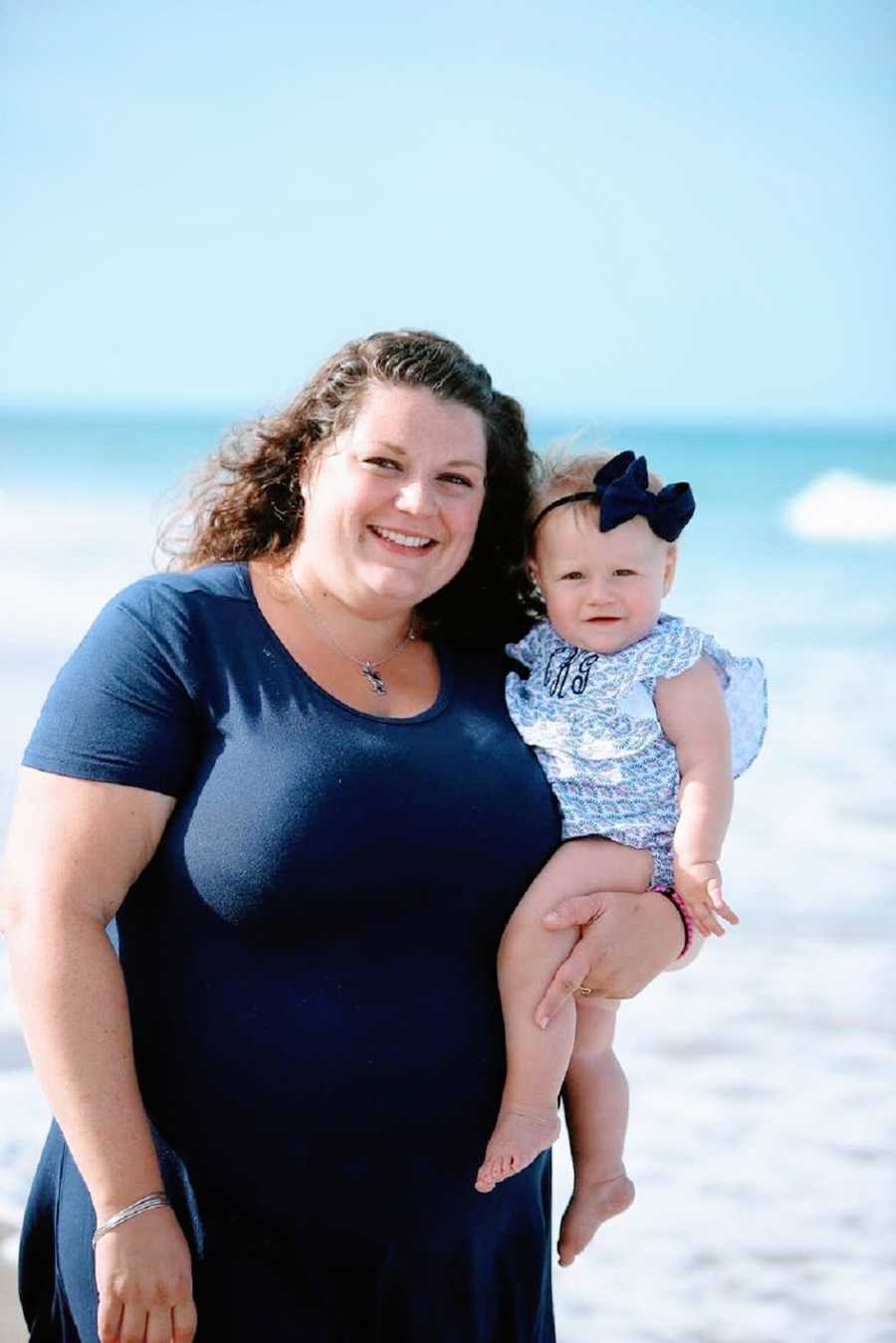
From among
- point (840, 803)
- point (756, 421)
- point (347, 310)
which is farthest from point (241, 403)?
point (840, 803)

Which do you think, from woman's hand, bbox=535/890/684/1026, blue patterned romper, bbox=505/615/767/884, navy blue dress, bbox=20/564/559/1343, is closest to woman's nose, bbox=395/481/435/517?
navy blue dress, bbox=20/564/559/1343

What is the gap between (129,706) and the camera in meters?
2.15

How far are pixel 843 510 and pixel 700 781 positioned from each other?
20166 mm

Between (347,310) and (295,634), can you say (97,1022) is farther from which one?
(347,310)

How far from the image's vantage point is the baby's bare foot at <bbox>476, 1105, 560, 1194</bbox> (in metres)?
2.35

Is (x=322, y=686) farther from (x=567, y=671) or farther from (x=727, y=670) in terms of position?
(x=727, y=670)

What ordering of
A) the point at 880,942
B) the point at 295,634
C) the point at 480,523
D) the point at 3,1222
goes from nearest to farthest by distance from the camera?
the point at 295,634 < the point at 480,523 < the point at 3,1222 < the point at 880,942

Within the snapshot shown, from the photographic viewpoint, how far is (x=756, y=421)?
3158 cm

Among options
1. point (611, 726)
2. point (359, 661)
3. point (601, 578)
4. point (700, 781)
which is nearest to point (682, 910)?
point (700, 781)

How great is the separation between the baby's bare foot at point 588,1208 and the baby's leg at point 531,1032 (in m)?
0.34

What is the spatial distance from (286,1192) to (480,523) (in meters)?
1.14

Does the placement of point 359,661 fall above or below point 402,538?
below

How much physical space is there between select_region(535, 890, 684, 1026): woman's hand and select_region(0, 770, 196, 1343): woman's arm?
2.03 ft

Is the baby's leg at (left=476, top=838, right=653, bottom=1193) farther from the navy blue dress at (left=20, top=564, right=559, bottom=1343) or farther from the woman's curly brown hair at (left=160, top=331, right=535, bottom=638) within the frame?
the woman's curly brown hair at (left=160, top=331, right=535, bottom=638)
